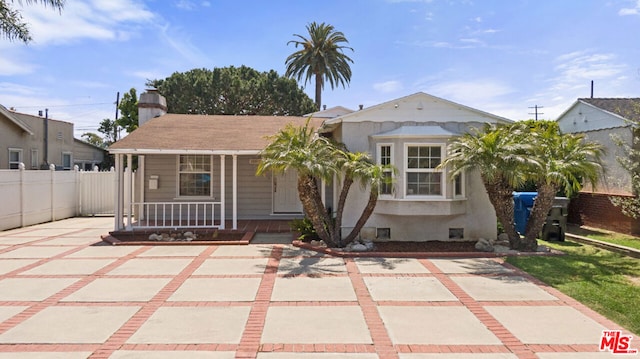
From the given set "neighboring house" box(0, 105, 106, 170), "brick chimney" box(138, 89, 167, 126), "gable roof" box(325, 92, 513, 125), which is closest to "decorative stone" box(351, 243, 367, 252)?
"gable roof" box(325, 92, 513, 125)

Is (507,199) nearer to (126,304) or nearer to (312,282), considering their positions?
(312,282)

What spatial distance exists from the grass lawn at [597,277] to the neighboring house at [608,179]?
2993 millimetres

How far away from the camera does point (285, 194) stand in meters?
14.7

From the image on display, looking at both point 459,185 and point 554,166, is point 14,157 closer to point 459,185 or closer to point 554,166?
point 459,185

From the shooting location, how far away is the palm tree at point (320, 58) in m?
33.6

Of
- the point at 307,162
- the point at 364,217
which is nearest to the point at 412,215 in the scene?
the point at 364,217

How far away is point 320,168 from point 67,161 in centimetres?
2361

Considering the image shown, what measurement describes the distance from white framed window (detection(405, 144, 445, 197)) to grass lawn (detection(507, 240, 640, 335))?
252 centimetres

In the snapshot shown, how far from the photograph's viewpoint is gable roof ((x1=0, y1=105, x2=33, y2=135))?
63.3 ft

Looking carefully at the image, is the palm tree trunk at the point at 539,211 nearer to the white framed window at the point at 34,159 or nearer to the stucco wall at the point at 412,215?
the stucco wall at the point at 412,215

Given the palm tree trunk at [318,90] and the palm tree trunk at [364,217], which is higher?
the palm tree trunk at [318,90]

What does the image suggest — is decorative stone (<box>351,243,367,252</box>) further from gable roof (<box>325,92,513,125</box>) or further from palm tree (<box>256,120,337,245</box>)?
gable roof (<box>325,92,513,125</box>)

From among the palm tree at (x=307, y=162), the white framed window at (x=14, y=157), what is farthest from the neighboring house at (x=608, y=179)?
the white framed window at (x=14, y=157)

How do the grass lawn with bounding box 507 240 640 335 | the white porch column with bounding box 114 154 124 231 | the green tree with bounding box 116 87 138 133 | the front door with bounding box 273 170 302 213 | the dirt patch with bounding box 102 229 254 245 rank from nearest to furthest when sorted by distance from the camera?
the grass lawn with bounding box 507 240 640 335, the dirt patch with bounding box 102 229 254 245, the white porch column with bounding box 114 154 124 231, the front door with bounding box 273 170 302 213, the green tree with bounding box 116 87 138 133
